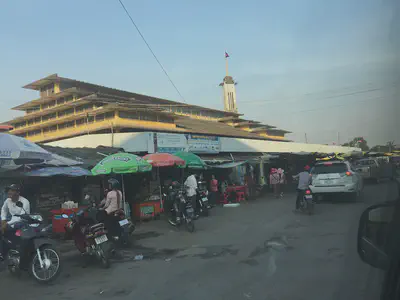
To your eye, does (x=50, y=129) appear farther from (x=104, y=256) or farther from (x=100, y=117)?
(x=104, y=256)

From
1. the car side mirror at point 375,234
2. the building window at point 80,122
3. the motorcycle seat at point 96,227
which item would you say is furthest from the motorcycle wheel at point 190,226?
the building window at point 80,122

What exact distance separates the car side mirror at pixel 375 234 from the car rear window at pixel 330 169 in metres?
11.5

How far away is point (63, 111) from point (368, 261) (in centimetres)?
3847

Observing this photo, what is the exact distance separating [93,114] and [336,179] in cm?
2323

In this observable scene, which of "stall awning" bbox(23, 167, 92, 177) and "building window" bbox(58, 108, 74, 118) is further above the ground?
"building window" bbox(58, 108, 74, 118)

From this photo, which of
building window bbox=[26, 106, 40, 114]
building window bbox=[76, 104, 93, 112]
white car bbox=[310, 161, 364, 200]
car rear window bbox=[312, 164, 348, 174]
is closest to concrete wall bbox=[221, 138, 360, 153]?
car rear window bbox=[312, 164, 348, 174]

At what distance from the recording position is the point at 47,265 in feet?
17.6

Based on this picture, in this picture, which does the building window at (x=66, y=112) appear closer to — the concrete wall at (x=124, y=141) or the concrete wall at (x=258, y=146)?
the concrete wall at (x=124, y=141)

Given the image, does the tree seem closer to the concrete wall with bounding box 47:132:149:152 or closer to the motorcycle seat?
the motorcycle seat

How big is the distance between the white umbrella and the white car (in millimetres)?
9735

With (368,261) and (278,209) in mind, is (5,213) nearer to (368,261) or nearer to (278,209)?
(368,261)

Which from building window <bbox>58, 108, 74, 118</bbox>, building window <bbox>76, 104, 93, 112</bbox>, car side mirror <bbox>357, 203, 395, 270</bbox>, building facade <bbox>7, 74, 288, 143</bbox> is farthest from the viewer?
building window <bbox>58, 108, 74, 118</bbox>

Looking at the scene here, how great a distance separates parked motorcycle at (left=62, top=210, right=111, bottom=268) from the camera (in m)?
6.10

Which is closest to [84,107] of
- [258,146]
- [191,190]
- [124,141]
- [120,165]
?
[124,141]
